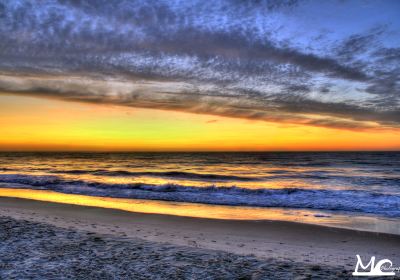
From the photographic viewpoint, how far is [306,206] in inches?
663

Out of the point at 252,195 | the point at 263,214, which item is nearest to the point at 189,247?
the point at 263,214

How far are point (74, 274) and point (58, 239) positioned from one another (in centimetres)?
283

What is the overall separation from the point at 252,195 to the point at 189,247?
13463 mm

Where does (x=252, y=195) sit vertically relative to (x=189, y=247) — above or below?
below

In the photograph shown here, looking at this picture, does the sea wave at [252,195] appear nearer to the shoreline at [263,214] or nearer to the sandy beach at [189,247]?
the shoreline at [263,214]

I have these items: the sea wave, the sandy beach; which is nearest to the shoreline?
the sandy beach

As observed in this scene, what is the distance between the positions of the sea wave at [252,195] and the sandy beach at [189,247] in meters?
5.64

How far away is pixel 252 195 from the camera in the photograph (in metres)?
21.1

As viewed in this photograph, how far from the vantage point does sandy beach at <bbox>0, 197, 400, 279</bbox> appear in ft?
20.1

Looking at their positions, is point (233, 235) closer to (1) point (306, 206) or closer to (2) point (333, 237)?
(2) point (333, 237)

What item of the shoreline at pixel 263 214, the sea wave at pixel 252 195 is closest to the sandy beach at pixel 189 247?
the shoreline at pixel 263 214

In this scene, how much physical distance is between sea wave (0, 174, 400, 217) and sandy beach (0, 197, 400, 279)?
5.64m

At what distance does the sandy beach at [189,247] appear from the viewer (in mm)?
6133

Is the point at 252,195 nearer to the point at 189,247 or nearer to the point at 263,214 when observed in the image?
the point at 263,214
